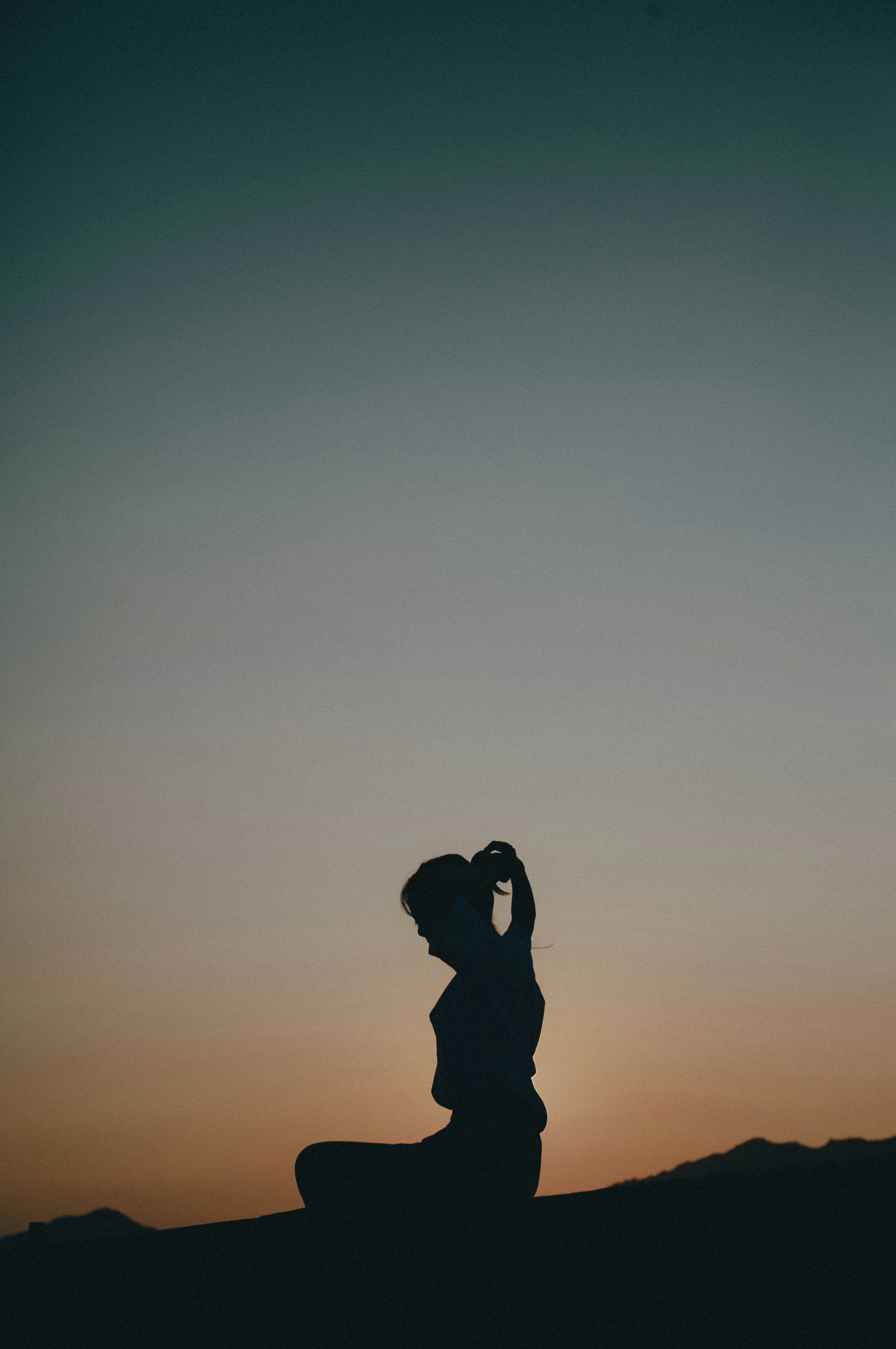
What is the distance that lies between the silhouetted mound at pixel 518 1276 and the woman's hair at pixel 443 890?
0.98 metres

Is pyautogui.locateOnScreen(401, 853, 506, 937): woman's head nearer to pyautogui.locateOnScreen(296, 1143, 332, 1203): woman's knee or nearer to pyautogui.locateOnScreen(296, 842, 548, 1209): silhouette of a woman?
pyautogui.locateOnScreen(296, 842, 548, 1209): silhouette of a woman

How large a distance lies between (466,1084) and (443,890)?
2.20 feet

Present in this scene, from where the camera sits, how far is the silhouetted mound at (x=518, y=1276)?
1886mm

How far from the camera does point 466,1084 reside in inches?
113

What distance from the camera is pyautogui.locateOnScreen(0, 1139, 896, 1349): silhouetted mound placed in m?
1.89

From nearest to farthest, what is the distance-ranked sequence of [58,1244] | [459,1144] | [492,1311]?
[492,1311], [58,1244], [459,1144]

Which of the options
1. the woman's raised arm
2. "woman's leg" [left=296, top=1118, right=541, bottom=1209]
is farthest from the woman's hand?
"woman's leg" [left=296, top=1118, right=541, bottom=1209]

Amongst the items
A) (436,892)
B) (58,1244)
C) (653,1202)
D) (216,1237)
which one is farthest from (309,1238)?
(436,892)

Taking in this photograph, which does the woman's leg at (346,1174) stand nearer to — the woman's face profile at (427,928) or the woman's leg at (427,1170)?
the woman's leg at (427,1170)

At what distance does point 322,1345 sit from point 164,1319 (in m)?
0.41

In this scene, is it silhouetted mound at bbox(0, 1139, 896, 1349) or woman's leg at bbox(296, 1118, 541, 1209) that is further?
woman's leg at bbox(296, 1118, 541, 1209)

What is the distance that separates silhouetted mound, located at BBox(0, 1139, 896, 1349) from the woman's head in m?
0.96

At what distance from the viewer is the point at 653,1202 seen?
2.37 meters

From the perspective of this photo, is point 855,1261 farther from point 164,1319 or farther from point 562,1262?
point 164,1319
